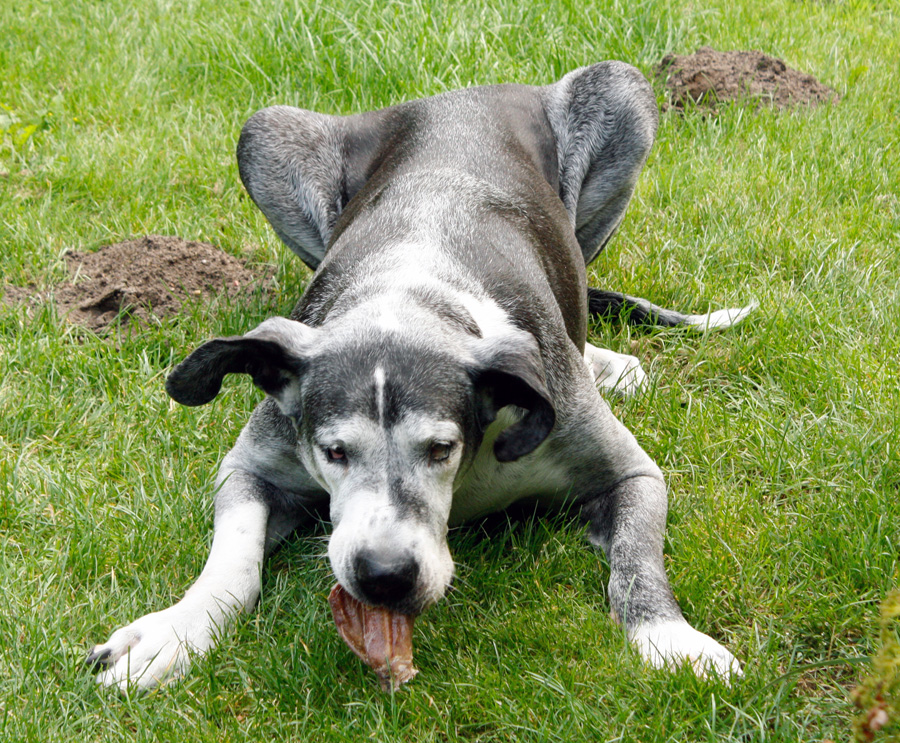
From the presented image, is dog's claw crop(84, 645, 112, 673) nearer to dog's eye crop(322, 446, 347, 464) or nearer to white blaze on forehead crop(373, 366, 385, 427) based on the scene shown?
dog's eye crop(322, 446, 347, 464)

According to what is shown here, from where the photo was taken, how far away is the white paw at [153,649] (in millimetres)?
3242

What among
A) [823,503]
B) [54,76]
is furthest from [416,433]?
[54,76]

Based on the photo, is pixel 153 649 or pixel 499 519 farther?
pixel 499 519

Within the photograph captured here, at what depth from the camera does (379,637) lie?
315 cm

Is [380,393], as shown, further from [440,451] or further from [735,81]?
[735,81]

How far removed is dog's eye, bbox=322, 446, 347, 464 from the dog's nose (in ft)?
1.12

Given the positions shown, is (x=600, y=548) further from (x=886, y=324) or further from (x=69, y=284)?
(x=69, y=284)

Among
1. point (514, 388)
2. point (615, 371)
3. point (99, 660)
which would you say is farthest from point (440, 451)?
point (615, 371)

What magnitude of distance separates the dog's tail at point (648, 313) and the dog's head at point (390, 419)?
1820mm

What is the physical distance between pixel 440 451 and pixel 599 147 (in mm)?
2850

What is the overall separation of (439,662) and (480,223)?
1.75 meters

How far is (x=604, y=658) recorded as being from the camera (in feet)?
10.6

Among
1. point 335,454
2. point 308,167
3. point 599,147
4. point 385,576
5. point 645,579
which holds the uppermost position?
point 335,454

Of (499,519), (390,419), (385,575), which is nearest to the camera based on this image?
(385,575)
